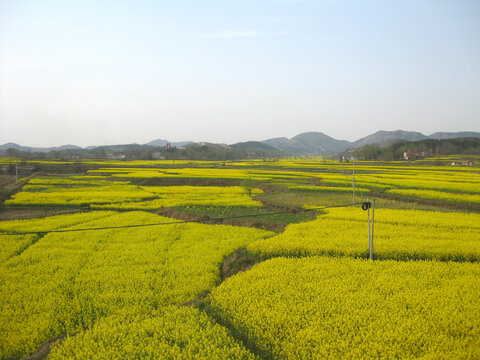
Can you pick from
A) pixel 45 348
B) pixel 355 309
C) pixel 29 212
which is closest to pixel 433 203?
pixel 355 309

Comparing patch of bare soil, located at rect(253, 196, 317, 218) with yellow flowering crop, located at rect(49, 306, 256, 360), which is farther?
patch of bare soil, located at rect(253, 196, 317, 218)

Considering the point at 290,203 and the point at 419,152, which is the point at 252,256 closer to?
the point at 290,203

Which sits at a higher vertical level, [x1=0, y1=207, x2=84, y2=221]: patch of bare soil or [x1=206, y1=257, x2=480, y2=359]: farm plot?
[x1=0, y1=207, x2=84, y2=221]: patch of bare soil

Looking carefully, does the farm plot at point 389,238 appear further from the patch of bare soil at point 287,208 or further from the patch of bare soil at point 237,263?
the patch of bare soil at point 287,208

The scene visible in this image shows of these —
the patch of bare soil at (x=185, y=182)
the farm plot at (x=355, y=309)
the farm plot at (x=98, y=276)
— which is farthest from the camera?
the patch of bare soil at (x=185, y=182)

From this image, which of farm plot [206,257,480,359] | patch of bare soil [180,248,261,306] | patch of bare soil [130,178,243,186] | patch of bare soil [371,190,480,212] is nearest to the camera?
farm plot [206,257,480,359]

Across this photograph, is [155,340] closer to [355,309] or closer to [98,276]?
[98,276]

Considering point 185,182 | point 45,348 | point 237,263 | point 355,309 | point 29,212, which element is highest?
point 185,182

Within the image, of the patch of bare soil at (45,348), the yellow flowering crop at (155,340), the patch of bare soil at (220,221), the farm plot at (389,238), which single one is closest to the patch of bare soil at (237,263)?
the farm plot at (389,238)

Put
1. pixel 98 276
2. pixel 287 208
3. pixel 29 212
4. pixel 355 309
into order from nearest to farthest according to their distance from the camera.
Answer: pixel 355 309 < pixel 98 276 < pixel 29 212 < pixel 287 208

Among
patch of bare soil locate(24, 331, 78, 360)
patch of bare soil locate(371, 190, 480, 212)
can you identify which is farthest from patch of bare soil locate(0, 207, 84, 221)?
patch of bare soil locate(371, 190, 480, 212)

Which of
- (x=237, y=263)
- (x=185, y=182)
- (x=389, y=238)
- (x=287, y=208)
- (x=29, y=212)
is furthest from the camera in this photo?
(x=185, y=182)

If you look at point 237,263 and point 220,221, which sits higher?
point 220,221

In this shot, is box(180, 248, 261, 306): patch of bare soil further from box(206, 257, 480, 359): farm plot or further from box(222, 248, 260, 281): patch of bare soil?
box(206, 257, 480, 359): farm plot
